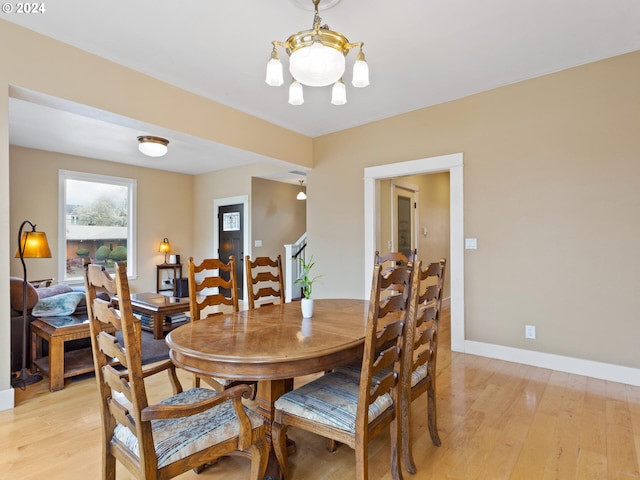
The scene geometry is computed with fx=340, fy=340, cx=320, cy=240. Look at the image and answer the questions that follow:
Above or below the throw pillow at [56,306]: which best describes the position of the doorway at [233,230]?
above

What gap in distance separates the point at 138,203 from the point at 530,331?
21.4ft

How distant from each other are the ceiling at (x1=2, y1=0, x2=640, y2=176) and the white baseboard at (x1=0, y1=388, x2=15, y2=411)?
2.11 m

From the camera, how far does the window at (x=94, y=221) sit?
5531mm

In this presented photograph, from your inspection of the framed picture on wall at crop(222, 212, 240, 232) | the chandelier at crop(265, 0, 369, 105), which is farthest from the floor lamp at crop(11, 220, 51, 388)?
the framed picture on wall at crop(222, 212, 240, 232)

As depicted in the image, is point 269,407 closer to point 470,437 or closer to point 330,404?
point 330,404

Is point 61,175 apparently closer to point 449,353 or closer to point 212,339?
point 212,339

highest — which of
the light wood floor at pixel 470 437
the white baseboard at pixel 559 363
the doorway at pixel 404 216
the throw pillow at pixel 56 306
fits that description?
the doorway at pixel 404 216

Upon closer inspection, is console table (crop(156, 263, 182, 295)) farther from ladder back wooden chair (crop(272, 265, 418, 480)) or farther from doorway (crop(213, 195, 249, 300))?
ladder back wooden chair (crop(272, 265, 418, 480))

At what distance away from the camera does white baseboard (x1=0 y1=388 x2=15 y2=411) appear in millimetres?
2333

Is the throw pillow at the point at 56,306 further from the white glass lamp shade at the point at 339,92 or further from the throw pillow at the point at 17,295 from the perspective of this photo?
the white glass lamp shade at the point at 339,92

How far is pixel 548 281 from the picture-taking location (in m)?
3.12

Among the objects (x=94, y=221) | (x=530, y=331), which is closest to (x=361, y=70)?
(x=530, y=331)

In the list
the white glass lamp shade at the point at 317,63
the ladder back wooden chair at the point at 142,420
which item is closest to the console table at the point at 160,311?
the ladder back wooden chair at the point at 142,420

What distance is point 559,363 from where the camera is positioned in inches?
120
